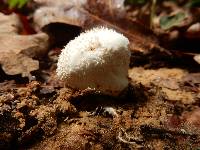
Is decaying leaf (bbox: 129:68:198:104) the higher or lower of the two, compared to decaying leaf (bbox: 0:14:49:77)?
lower

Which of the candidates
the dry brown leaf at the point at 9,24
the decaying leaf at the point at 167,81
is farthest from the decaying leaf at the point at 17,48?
the decaying leaf at the point at 167,81

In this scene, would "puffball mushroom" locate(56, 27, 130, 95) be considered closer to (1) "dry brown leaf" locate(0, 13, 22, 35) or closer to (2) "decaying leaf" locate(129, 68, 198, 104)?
(2) "decaying leaf" locate(129, 68, 198, 104)

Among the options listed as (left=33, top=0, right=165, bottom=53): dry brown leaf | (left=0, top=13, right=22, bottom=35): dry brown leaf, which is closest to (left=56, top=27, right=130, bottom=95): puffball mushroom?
(left=33, top=0, right=165, bottom=53): dry brown leaf

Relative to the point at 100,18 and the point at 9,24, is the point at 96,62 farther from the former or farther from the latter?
the point at 9,24

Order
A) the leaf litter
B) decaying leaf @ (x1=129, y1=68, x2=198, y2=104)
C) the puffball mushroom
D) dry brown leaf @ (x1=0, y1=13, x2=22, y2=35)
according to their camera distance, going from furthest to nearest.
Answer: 1. dry brown leaf @ (x1=0, y1=13, x2=22, y2=35)
2. decaying leaf @ (x1=129, y1=68, x2=198, y2=104)
3. the puffball mushroom
4. the leaf litter

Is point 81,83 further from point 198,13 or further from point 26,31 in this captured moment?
point 198,13

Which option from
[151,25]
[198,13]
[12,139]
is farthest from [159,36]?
[12,139]
